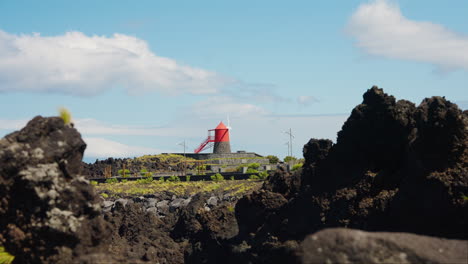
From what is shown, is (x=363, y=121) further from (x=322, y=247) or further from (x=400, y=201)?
(x=322, y=247)

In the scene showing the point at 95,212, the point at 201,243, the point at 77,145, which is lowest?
the point at 201,243

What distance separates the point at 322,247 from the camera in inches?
384

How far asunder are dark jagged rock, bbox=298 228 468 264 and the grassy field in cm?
5257

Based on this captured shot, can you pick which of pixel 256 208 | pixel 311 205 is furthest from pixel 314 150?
pixel 311 205

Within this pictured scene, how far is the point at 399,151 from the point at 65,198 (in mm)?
11472

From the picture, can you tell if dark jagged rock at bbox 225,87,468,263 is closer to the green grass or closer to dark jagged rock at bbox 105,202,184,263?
dark jagged rock at bbox 105,202,184,263

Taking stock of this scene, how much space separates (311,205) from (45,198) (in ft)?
35.2

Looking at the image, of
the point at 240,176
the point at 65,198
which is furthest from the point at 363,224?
the point at 240,176

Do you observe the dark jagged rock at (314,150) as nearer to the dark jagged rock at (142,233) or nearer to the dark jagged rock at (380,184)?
the dark jagged rock at (380,184)

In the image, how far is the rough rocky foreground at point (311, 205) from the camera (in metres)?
10.8

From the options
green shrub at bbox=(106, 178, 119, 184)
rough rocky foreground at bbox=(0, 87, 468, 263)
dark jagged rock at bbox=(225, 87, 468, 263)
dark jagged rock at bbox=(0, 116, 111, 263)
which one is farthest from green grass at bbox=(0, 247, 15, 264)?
green shrub at bbox=(106, 178, 119, 184)

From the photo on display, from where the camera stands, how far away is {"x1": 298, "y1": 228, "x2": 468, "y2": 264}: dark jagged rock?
9703 mm

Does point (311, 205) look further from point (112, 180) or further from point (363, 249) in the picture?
point (112, 180)

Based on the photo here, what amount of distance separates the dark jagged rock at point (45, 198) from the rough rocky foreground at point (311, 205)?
20 mm
